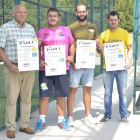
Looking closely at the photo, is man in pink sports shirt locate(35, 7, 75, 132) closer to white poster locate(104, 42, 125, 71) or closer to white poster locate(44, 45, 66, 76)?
white poster locate(44, 45, 66, 76)

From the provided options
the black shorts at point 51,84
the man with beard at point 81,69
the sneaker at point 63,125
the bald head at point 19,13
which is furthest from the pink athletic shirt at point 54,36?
the sneaker at point 63,125

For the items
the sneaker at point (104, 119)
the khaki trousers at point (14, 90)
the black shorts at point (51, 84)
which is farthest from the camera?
the sneaker at point (104, 119)

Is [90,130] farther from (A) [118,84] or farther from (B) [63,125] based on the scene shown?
(A) [118,84]

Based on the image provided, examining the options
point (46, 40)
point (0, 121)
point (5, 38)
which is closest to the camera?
point (5, 38)

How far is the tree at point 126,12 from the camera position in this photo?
3466cm

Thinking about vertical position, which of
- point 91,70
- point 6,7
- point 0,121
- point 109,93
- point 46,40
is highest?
point 6,7

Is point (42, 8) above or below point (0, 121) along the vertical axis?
above

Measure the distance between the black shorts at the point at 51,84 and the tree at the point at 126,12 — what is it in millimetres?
30857

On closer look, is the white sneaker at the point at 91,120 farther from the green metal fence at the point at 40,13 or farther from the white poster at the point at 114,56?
the green metal fence at the point at 40,13

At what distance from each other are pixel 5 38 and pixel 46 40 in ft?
1.99

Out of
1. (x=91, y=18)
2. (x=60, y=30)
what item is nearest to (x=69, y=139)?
(x=60, y=30)

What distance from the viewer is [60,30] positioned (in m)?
4.75

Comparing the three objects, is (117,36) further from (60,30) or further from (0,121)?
(0,121)

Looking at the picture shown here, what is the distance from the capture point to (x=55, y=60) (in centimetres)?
477
